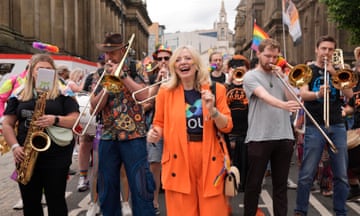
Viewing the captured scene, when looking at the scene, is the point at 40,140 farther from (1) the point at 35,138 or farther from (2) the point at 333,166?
(2) the point at 333,166

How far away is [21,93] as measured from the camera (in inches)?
190

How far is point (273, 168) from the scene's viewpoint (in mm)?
5371

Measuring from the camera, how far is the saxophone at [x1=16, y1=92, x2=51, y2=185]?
4.57 metres

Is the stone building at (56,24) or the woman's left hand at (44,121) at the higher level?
the stone building at (56,24)

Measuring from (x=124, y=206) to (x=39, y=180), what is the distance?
193 cm

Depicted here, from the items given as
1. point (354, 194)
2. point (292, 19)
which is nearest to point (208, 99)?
point (354, 194)

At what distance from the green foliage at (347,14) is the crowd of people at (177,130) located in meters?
21.1

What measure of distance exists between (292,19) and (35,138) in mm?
11237

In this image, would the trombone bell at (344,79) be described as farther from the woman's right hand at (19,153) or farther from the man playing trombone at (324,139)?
the woman's right hand at (19,153)

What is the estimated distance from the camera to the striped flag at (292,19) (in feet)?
43.8

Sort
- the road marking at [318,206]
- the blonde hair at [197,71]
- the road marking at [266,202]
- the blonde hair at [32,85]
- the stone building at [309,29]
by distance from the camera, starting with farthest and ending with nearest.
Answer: the stone building at [309,29]
the road marking at [266,202]
the road marking at [318,206]
the blonde hair at [32,85]
the blonde hair at [197,71]

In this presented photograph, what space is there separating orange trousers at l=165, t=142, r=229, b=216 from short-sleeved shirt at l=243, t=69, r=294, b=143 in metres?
1.31

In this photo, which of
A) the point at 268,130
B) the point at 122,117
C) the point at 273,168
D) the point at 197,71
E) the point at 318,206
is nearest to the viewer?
the point at 197,71

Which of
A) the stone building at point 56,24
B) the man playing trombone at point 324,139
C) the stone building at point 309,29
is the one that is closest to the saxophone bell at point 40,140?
the man playing trombone at point 324,139
